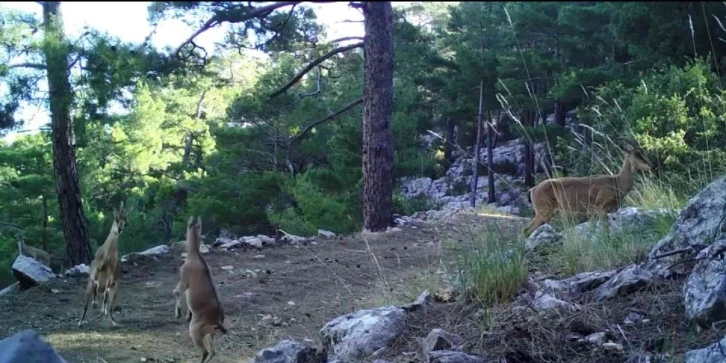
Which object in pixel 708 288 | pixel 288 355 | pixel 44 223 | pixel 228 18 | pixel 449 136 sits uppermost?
pixel 228 18

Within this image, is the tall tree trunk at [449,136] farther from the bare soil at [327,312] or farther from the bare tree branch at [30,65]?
the bare tree branch at [30,65]

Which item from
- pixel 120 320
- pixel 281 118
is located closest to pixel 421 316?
pixel 120 320

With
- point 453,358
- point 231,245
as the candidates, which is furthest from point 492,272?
point 231,245

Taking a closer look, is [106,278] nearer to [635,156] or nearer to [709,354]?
[709,354]

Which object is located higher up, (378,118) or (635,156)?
(378,118)

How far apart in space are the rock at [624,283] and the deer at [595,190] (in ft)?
11.9

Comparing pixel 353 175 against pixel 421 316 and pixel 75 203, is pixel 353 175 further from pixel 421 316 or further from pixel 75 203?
pixel 421 316

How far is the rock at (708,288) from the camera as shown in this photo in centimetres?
394

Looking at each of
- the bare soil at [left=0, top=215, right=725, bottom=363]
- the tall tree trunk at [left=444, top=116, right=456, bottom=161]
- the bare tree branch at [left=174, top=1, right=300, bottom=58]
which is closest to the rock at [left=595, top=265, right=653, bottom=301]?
the bare soil at [left=0, top=215, right=725, bottom=363]

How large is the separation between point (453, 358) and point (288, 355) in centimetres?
125

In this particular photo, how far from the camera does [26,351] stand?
3764 mm

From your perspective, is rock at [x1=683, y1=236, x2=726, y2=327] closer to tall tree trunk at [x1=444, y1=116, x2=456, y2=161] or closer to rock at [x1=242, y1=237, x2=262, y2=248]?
rock at [x1=242, y1=237, x2=262, y2=248]

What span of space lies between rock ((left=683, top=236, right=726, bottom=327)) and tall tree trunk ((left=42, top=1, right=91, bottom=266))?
741 cm

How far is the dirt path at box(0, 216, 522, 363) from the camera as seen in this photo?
246 inches
